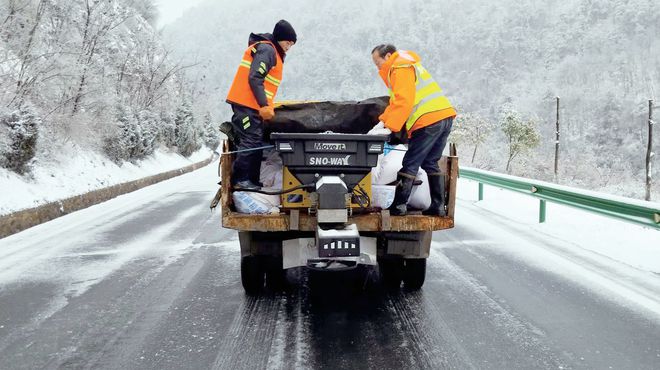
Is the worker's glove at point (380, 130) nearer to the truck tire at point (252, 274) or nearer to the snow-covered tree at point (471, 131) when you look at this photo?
the truck tire at point (252, 274)

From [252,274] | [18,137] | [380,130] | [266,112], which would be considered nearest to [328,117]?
[380,130]

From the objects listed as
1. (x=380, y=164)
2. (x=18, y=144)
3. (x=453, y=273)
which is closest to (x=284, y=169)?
(x=380, y=164)

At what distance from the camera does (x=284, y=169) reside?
4.44 meters

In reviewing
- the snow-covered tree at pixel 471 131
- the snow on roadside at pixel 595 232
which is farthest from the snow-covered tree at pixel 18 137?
the snow-covered tree at pixel 471 131

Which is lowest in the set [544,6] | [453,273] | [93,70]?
[453,273]

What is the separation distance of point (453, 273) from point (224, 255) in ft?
9.34

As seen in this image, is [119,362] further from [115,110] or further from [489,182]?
[115,110]

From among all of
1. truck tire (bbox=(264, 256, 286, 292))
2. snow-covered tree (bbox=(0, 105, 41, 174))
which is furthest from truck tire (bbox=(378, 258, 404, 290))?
snow-covered tree (bbox=(0, 105, 41, 174))

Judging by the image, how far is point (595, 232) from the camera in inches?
326

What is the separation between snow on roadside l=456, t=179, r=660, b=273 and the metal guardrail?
16.1 inches

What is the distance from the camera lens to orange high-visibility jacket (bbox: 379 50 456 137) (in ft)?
15.1

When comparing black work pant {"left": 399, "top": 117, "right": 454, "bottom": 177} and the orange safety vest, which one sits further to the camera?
the orange safety vest

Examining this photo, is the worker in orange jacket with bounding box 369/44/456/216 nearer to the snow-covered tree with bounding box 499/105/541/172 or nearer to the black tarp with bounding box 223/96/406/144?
the black tarp with bounding box 223/96/406/144

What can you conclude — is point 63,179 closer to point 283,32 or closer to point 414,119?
point 283,32
